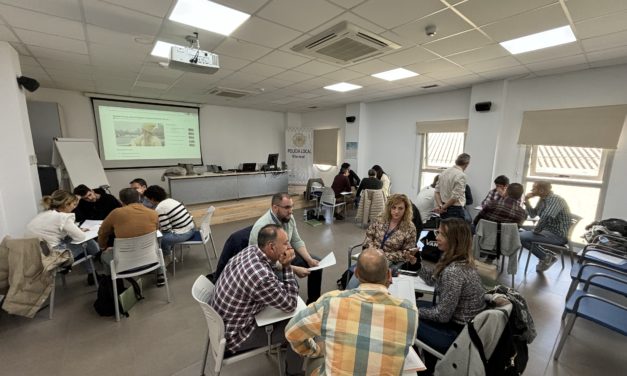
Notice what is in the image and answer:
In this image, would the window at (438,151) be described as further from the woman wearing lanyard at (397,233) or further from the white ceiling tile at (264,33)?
the white ceiling tile at (264,33)

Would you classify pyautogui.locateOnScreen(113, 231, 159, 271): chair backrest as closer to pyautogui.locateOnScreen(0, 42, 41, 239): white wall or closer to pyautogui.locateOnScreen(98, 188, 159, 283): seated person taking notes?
pyautogui.locateOnScreen(98, 188, 159, 283): seated person taking notes

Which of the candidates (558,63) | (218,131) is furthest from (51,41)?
(558,63)

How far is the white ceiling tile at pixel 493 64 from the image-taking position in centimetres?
340

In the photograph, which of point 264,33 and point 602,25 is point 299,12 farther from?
point 602,25

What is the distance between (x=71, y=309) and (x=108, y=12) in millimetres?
2864

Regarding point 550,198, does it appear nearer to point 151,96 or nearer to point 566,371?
point 566,371

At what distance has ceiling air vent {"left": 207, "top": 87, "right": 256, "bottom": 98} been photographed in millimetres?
5285

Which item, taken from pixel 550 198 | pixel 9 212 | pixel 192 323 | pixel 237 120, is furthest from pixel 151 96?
pixel 550 198

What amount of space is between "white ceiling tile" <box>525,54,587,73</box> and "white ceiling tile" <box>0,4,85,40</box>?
18.1 ft

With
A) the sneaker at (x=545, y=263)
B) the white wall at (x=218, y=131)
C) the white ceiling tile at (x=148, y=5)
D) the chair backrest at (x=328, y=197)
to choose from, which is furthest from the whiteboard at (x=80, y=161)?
the sneaker at (x=545, y=263)

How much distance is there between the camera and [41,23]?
2.42 meters

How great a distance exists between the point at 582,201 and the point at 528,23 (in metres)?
3.29

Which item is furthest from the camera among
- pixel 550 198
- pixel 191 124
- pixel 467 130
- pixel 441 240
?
pixel 191 124

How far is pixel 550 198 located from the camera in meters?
3.34
